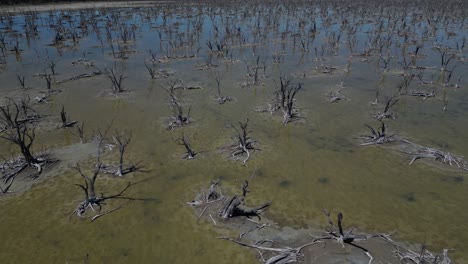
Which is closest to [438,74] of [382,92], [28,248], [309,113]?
[382,92]

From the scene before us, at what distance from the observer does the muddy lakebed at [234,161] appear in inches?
183

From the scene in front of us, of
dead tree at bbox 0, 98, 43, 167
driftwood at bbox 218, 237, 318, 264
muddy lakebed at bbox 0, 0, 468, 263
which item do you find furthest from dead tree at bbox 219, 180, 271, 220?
dead tree at bbox 0, 98, 43, 167

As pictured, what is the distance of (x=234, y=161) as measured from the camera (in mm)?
6551

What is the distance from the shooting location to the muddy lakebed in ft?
15.3

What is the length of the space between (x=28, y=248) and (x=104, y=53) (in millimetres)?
11291

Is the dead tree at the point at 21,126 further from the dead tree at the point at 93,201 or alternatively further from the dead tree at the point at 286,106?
the dead tree at the point at 286,106

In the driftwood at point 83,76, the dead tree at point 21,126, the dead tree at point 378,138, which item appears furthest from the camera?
the driftwood at point 83,76

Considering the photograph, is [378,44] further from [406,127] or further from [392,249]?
[392,249]

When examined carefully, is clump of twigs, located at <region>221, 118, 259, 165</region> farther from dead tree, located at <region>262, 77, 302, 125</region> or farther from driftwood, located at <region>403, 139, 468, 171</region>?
driftwood, located at <region>403, 139, 468, 171</region>

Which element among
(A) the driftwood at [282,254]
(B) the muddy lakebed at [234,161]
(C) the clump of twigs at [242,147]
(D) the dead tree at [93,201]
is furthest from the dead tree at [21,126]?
(A) the driftwood at [282,254]

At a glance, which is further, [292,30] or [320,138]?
[292,30]

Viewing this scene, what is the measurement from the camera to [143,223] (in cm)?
506

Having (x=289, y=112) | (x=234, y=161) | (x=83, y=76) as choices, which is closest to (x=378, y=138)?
(x=289, y=112)

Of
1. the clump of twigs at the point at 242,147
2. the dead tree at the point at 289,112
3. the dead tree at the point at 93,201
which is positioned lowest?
the dead tree at the point at 93,201
